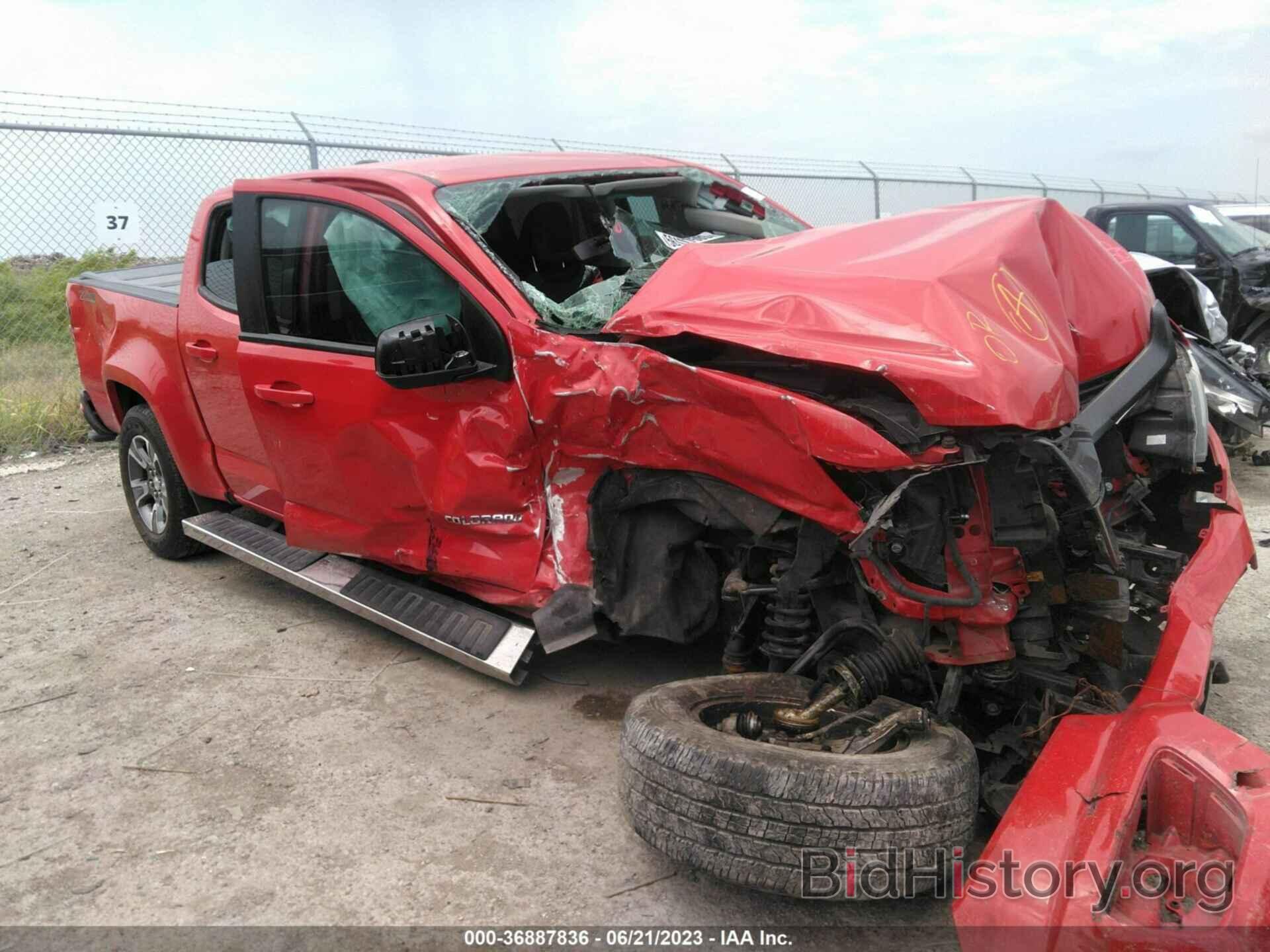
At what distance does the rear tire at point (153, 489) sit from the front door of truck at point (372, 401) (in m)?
1.17

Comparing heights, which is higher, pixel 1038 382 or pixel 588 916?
pixel 1038 382

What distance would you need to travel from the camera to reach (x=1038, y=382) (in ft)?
8.18

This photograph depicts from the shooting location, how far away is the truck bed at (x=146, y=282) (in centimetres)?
480

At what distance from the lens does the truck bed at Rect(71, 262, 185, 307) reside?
15.8 feet

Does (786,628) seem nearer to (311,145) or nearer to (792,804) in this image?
(792,804)

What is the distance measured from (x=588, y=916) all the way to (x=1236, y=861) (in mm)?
1411

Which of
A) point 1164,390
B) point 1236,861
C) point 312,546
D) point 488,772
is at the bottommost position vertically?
point 488,772

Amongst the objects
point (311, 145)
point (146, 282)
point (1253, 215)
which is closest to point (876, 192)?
point (1253, 215)

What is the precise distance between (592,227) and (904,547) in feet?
6.65

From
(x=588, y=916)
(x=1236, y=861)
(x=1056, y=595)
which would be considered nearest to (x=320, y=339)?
(x=588, y=916)

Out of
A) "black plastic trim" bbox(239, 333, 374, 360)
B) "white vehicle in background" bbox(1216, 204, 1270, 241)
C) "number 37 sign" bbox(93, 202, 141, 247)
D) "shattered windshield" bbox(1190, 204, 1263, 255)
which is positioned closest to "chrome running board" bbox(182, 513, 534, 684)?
"black plastic trim" bbox(239, 333, 374, 360)

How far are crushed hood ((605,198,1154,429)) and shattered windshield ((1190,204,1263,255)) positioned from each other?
660 centimetres

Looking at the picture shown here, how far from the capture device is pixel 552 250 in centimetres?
403

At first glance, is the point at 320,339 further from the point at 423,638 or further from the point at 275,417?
the point at 423,638
